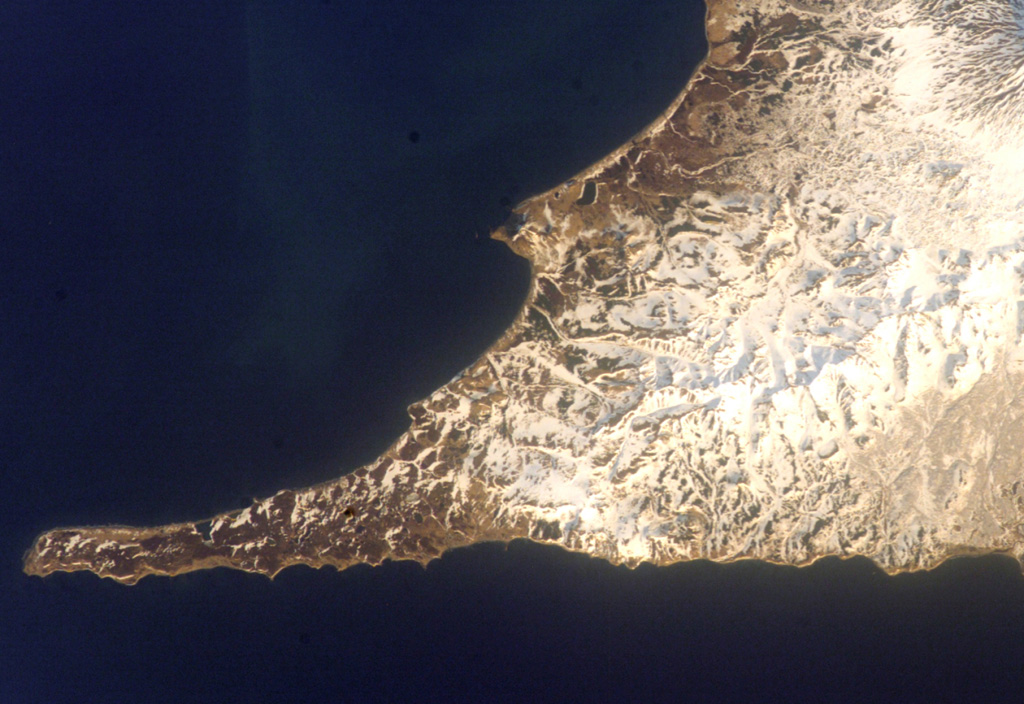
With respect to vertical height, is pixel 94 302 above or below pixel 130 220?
below

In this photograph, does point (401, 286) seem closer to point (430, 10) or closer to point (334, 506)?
point (334, 506)

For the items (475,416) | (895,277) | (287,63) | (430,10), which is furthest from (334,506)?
(895,277)

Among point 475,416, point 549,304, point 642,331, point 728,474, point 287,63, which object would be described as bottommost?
point 728,474
